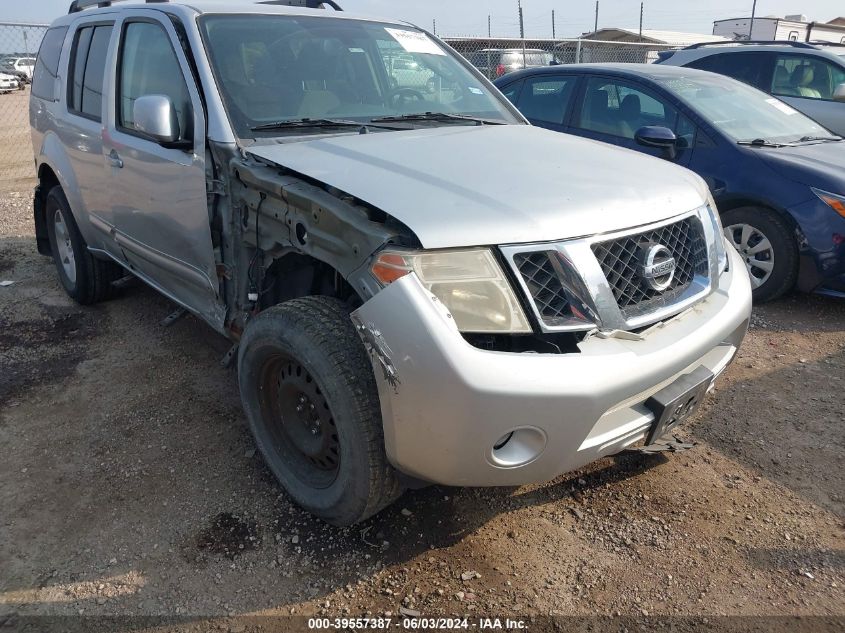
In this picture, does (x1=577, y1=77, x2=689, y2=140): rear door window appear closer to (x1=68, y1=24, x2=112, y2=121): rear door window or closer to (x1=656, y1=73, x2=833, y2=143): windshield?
(x1=656, y1=73, x2=833, y2=143): windshield

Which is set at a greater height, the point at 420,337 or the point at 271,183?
the point at 271,183

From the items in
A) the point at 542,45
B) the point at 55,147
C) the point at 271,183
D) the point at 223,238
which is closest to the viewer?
the point at 271,183

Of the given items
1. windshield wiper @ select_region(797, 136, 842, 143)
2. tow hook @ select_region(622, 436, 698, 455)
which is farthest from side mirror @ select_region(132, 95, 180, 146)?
windshield wiper @ select_region(797, 136, 842, 143)

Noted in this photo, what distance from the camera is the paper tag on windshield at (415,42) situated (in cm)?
378

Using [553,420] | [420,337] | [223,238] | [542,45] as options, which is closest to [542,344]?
[553,420]

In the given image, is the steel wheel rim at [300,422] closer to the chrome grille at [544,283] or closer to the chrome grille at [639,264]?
the chrome grille at [544,283]

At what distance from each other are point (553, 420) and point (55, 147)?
406cm

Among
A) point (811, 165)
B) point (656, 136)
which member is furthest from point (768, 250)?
point (656, 136)

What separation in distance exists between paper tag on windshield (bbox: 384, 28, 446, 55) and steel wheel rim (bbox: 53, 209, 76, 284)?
8.98ft

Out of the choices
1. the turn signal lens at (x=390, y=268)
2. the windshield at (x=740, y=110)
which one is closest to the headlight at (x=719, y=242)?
the turn signal lens at (x=390, y=268)

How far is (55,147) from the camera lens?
4.54 m

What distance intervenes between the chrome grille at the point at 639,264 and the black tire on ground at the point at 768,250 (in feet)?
7.76

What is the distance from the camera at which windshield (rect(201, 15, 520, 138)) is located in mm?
3049

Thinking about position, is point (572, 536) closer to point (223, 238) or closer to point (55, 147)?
point (223, 238)
